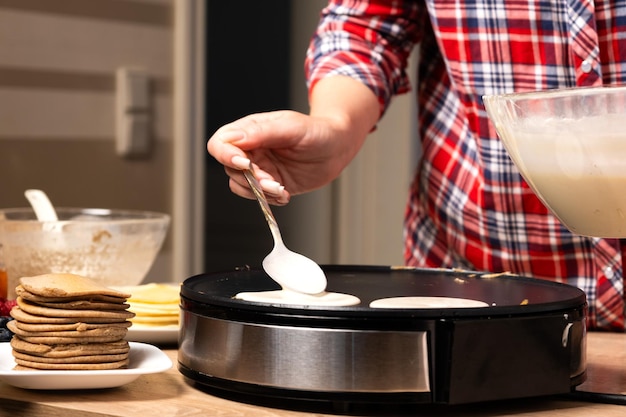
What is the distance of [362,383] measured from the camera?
0.76 m

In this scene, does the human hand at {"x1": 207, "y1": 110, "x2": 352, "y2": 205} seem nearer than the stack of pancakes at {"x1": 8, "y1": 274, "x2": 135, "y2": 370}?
No

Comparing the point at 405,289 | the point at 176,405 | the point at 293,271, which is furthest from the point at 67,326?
the point at 405,289

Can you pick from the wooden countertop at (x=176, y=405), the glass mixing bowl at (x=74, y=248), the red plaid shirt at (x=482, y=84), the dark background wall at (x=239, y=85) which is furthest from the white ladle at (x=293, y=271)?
the dark background wall at (x=239, y=85)

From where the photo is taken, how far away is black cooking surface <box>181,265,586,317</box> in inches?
30.3

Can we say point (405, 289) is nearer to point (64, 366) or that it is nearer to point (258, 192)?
point (258, 192)

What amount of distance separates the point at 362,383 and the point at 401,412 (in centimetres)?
5

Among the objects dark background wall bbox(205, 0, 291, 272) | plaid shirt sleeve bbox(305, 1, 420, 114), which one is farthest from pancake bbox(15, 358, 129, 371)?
dark background wall bbox(205, 0, 291, 272)

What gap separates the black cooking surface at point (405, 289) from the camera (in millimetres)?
771

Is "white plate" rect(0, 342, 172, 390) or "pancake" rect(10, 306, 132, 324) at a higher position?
"pancake" rect(10, 306, 132, 324)

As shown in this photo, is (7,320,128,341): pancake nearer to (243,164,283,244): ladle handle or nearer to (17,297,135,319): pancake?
A: (17,297,135,319): pancake

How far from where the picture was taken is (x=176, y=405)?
2.62ft

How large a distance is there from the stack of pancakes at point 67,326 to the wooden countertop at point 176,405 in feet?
0.09

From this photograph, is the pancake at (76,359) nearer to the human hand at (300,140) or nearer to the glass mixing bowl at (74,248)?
the human hand at (300,140)

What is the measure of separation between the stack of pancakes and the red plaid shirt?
662mm
